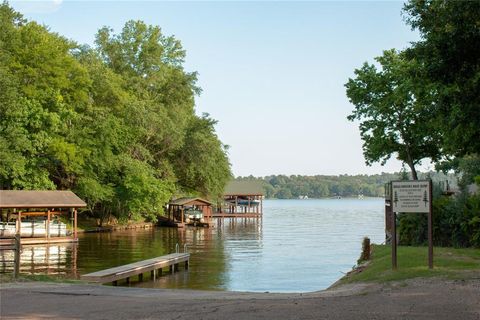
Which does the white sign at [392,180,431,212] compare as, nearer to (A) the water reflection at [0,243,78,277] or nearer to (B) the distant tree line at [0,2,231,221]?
(A) the water reflection at [0,243,78,277]

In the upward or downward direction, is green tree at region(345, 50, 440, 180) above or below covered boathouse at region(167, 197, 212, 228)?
above

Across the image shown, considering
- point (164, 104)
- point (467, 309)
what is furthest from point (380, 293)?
point (164, 104)

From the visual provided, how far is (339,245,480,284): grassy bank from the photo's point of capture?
1473 cm

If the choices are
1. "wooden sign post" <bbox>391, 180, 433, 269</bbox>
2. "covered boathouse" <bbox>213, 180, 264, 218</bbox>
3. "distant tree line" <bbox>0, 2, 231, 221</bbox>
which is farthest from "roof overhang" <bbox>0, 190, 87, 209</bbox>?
"covered boathouse" <bbox>213, 180, 264, 218</bbox>

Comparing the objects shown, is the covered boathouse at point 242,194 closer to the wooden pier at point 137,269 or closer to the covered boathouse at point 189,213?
the covered boathouse at point 189,213

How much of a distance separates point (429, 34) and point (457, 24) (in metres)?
1.57

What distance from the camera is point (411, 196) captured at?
16.6 m

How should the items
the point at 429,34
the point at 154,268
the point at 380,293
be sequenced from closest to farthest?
1. the point at 380,293
2. the point at 429,34
3. the point at 154,268

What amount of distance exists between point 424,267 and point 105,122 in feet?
134

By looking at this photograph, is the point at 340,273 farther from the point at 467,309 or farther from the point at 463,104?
the point at 467,309

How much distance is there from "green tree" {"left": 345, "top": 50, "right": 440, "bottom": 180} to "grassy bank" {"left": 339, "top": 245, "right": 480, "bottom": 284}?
693 inches

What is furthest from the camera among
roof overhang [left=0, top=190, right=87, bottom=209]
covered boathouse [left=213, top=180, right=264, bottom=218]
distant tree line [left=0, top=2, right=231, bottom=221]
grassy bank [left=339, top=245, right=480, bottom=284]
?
covered boathouse [left=213, top=180, right=264, bottom=218]

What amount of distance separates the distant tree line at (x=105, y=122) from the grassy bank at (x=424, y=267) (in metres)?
34.2

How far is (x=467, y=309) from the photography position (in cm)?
1010
